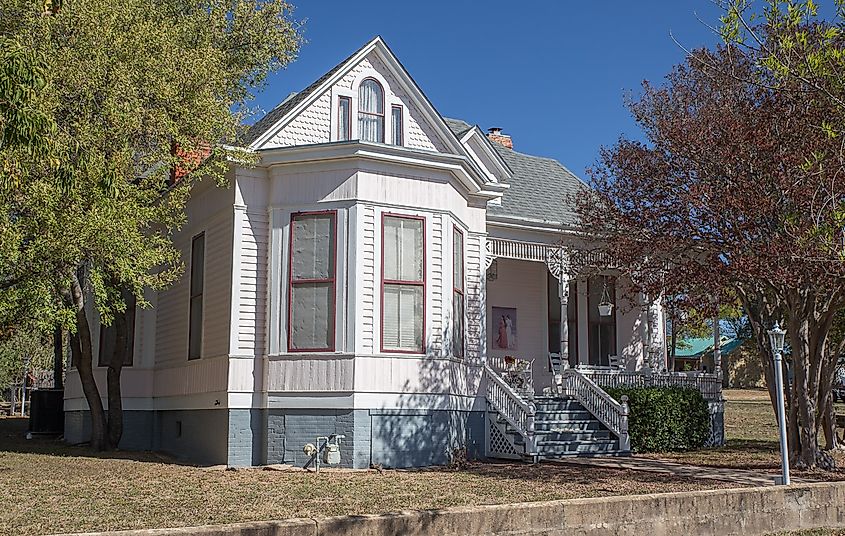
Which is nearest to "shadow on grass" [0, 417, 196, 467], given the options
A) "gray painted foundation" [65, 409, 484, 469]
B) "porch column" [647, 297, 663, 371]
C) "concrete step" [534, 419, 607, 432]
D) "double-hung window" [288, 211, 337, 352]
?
"gray painted foundation" [65, 409, 484, 469]

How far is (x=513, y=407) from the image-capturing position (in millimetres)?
17734

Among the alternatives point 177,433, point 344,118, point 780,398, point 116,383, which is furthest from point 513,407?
point 116,383

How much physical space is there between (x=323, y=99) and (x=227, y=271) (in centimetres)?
384

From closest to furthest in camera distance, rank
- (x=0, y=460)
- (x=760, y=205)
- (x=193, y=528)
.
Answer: (x=193, y=528), (x=760, y=205), (x=0, y=460)

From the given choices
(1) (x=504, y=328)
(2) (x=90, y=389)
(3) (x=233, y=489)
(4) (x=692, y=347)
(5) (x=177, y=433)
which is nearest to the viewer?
(3) (x=233, y=489)

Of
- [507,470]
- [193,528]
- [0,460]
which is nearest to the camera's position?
[193,528]

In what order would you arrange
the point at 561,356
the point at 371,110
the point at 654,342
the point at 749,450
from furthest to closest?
1. the point at 654,342
2. the point at 561,356
3. the point at 749,450
4. the point at 371,110

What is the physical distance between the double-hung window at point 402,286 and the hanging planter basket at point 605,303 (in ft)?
23.0

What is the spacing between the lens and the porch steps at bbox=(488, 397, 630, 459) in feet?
58.0

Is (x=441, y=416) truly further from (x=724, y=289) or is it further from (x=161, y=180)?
(x=161, y=180)

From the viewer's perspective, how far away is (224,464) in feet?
54.0

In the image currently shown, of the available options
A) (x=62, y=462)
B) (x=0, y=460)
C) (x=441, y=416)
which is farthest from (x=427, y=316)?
(x=0, y=460)

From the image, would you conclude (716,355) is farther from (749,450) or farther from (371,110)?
(371,110)

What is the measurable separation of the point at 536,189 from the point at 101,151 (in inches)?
469
